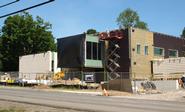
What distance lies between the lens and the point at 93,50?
199 feet

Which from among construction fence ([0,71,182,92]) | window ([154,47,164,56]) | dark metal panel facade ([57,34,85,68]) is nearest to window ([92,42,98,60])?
dark metal panel facade ([57,34,85,68])

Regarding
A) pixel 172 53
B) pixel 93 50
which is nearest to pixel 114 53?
pixel 93 50

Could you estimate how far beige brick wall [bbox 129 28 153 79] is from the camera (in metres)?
59.1

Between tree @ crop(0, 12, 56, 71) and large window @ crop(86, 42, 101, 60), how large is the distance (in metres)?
35.5

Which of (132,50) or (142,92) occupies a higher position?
(132,50)

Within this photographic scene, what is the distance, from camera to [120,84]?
148 ft

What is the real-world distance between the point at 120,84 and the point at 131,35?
1527cm

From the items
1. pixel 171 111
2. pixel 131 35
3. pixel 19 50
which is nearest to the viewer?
pixel 171 111

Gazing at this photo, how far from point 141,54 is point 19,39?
40.7 m

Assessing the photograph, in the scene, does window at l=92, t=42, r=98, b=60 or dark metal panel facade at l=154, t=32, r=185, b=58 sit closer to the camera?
window at l=92, t=42, r=98, b=60

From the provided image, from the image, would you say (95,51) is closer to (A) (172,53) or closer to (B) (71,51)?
(B) (71,51)

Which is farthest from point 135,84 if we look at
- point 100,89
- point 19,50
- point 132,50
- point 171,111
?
point 19,50

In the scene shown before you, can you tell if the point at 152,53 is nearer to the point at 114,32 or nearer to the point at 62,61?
the point at 114,32

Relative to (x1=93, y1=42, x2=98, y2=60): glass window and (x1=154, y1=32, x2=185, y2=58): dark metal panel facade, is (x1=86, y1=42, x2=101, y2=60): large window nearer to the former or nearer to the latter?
(x1=93, y1=42, x2=98, y2=60): glass window
